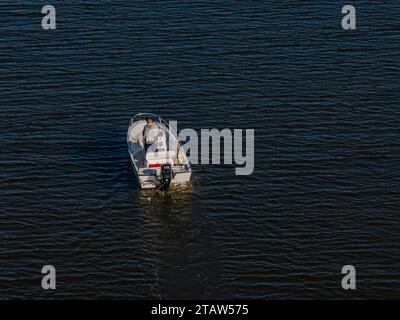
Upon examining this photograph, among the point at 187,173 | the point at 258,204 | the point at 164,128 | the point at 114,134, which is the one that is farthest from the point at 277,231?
the point at 114,134

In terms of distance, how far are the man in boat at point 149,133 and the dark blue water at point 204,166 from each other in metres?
3.10

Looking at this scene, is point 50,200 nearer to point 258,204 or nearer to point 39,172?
point 39,172

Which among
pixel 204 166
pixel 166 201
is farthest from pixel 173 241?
pixel 204 166

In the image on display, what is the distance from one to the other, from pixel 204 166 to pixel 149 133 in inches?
199

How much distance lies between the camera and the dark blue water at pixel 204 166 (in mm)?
55219

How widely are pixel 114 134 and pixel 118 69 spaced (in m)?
11.3

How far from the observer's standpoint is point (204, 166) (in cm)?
6656

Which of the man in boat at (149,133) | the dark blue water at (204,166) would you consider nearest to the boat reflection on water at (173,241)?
the dark blue water at (204,166)

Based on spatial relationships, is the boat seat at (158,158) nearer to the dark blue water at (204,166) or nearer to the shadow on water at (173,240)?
the shadow on water at (173,240)

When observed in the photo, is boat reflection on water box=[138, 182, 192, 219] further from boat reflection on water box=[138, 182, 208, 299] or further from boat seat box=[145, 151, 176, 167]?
boat seat box=[145, 151, 176, 167]

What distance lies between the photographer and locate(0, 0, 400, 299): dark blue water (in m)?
55.2

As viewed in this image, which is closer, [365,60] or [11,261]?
[11,261]

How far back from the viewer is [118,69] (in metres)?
80.4
